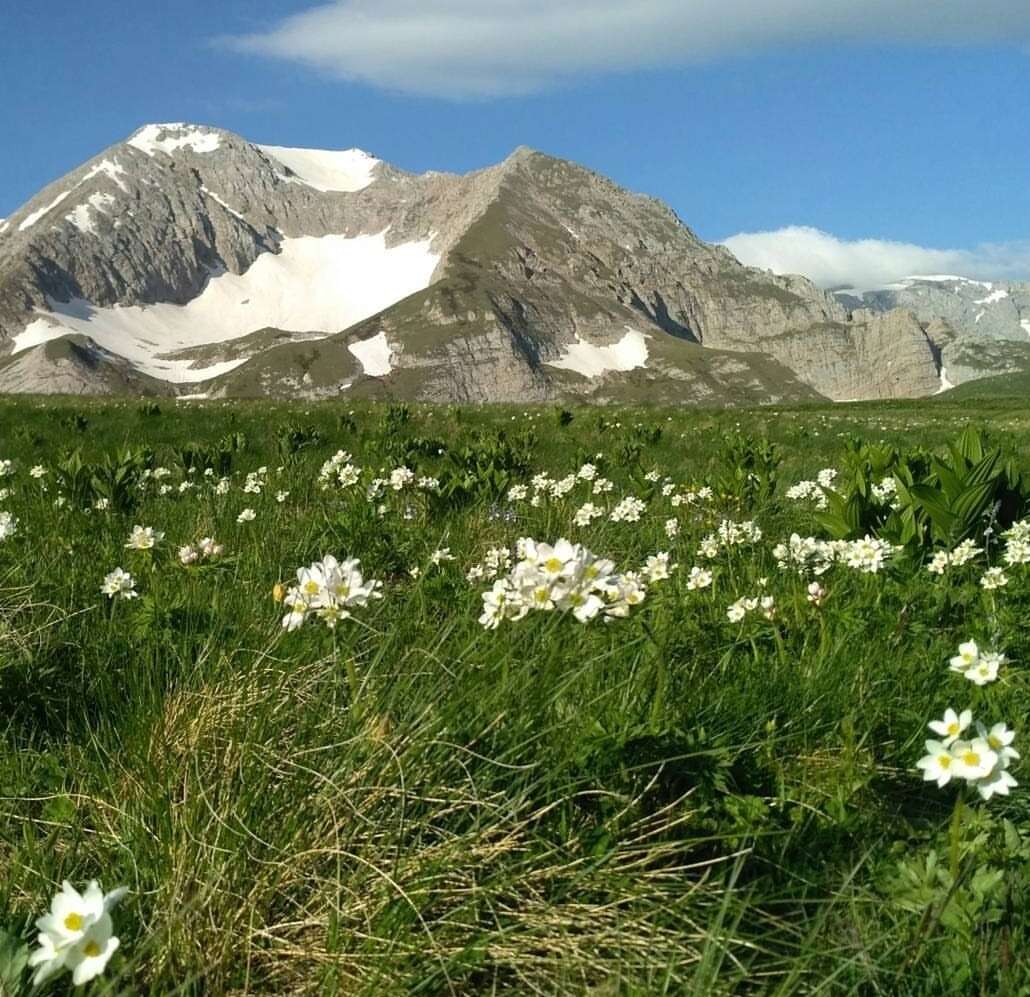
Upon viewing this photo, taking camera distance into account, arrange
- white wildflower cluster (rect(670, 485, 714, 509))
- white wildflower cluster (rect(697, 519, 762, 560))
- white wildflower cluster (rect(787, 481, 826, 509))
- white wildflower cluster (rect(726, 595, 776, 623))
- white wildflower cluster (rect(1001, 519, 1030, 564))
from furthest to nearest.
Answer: white wildflower cluster (rect(787, 481, 826, 509))
white wildflower cluster (rect(670, 485, 714, 509))
white wildflower cluster (rect(697, 519, 762, 560))
white wildflower cluster (rect(1001, 519, 1030, 564))
white wildflower cluster (rect(726, 595, 776, 623))

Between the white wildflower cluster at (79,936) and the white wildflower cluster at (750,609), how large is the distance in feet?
11.3

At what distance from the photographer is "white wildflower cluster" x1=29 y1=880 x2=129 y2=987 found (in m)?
1.76

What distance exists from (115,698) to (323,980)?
1776mm

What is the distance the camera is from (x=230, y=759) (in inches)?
121

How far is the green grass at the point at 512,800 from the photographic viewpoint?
2.46 metres

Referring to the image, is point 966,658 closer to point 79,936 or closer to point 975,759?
point 975,759

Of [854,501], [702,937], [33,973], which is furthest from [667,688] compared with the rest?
[854,501]

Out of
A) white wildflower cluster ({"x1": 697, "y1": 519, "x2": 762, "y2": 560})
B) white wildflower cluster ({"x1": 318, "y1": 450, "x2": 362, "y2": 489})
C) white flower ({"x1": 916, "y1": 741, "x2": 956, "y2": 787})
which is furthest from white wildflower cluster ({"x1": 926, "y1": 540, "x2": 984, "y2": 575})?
white wildflower cluster ({"x1": 318, "y1": 450, "x2": 362, "y2": 489})

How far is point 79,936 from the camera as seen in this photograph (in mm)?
1759

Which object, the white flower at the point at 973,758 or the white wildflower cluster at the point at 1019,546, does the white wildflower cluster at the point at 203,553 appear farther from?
the white wildflower cluster at the point at 1019,546

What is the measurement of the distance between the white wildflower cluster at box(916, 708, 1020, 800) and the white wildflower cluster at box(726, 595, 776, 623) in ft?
6.99

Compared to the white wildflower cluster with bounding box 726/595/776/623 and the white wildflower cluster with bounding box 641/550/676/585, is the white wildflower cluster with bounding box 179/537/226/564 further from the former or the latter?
the white wildflower cluster with bounding box 726/595/776/623

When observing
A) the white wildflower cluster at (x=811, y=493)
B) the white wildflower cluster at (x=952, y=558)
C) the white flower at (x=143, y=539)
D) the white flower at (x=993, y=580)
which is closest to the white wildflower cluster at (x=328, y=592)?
the white flower at (x=143, y=539)

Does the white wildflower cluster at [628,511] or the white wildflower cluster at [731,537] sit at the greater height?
the white wildflower cluster at [628,511]
